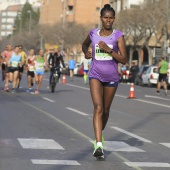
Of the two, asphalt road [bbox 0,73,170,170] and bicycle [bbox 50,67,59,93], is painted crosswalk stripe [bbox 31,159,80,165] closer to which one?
asphalt road [bbox 0,73,170,170]

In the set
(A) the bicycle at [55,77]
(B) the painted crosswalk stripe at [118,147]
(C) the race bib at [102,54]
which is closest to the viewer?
(C) the race bib at [102,54]

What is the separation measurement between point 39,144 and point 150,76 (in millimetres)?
37273

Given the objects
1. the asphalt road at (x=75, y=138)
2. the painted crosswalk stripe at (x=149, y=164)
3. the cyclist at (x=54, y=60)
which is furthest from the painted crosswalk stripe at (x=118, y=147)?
the cyclist at (x=54, y=60)

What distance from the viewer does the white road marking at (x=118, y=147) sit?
11764 mm

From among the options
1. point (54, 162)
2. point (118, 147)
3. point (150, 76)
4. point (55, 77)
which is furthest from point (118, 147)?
point (150, 76)

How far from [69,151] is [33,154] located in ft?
2.38

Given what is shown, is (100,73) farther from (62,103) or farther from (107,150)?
(62,103)

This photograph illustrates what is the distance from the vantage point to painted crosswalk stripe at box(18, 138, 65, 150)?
11.8 meters

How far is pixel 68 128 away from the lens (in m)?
15.2

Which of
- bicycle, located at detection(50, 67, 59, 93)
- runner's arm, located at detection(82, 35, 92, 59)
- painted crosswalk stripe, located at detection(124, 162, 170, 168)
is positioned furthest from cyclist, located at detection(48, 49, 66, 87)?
painted crosswalk stripe, located at detection(124, 162, 170, 168)

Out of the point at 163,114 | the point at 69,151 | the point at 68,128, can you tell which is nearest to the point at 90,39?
the point at 69,151

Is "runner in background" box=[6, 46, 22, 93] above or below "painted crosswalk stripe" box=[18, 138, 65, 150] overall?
above

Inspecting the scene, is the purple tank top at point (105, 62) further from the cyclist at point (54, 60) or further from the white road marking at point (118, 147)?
the cyclist at point (54, 60)

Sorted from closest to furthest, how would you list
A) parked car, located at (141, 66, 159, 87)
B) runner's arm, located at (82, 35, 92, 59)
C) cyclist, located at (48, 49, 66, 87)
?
runner's arm, located at (82, 35, 92, 59) < cyclist, located at (48, 49, 66, 87) < parked car, located at (141, 66, 159, 87)
